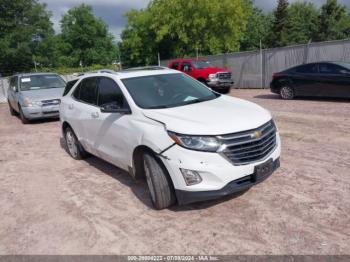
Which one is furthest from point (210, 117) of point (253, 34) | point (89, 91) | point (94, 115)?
point (253, 34)

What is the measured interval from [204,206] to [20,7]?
4647 centimetres

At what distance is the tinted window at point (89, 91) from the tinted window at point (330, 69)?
880 centimetres

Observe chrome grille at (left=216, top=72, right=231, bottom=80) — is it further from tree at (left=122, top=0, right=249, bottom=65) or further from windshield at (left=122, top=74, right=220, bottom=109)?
tree at (left=122, top=0, right=249, bottom=65)

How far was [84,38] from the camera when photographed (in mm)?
61562

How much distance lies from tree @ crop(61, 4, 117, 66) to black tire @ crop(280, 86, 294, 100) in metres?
53.2

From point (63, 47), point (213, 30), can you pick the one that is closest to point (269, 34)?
point (213, 30)

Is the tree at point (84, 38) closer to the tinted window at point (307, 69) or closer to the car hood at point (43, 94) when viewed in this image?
the car hood at point (43, 94)

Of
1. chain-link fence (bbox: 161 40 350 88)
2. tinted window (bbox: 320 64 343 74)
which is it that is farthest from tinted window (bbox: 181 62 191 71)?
tinted window (bbox: 320 64 343 74)

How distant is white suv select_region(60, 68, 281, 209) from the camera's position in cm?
359

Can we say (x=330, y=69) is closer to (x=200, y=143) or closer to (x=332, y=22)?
(x=200, y=143)

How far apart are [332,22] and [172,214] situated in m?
56.1

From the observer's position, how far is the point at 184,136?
11.9 ft

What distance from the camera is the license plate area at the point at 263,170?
3754 millimetres

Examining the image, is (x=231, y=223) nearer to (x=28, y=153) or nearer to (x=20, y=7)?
(x=28, y=153)
